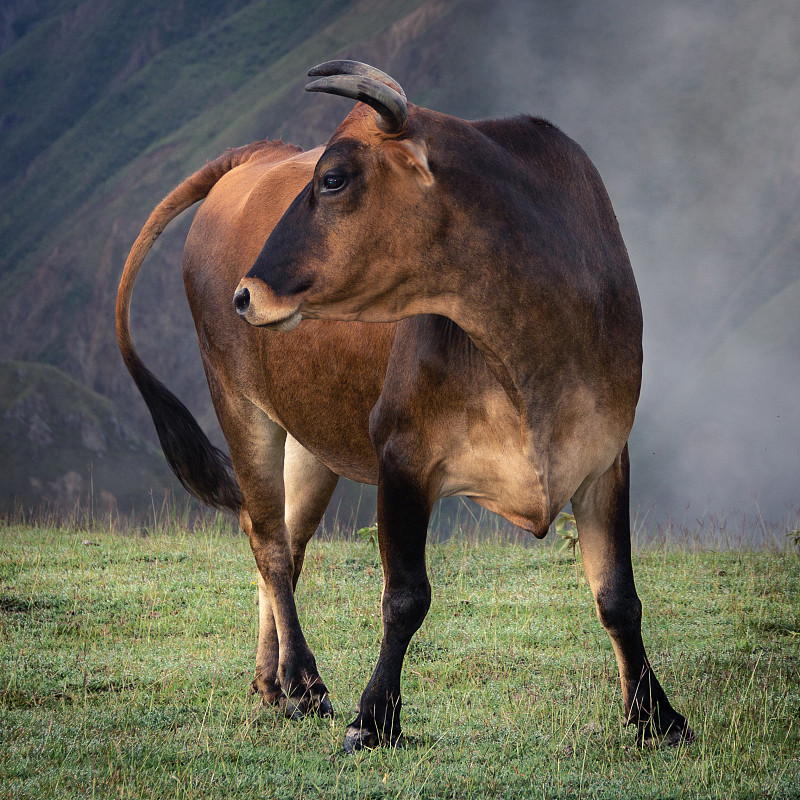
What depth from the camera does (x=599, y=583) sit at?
4504 mm

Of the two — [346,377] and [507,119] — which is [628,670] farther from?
[507,119]

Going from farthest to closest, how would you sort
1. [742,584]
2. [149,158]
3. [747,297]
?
[149,158] < [747,297] < [742,584]

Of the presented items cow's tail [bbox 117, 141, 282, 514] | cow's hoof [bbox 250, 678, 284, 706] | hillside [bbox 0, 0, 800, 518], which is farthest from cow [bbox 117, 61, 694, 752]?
hillside [bbox 0, 0, 800, 518]

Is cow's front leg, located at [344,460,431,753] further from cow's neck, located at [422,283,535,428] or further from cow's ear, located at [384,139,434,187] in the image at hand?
cow's ear, located at [384,139,434,187]

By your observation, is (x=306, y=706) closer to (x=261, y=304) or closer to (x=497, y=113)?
(x=261, y=304)

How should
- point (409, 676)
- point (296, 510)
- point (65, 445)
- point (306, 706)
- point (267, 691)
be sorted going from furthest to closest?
1. point (65, 445)
2. point (296, 510)
3. point (409, 676)
4. point (267, 691)
5. point (306, 706)

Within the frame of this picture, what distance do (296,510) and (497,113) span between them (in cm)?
3205

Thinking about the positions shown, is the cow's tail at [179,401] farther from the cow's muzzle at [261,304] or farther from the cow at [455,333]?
the cow's muzzle at [261,304]

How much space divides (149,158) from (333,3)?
74.4 feet

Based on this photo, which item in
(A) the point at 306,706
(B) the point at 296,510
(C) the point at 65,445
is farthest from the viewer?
(C) the point at 65,445

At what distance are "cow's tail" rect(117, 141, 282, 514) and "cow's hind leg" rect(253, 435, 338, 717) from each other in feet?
1.84

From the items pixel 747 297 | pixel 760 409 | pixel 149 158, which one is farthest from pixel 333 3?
pixel 760 409

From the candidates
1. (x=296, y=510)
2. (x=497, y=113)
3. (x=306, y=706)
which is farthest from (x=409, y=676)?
(x=497, y=113)

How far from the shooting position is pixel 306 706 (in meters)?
5.12
